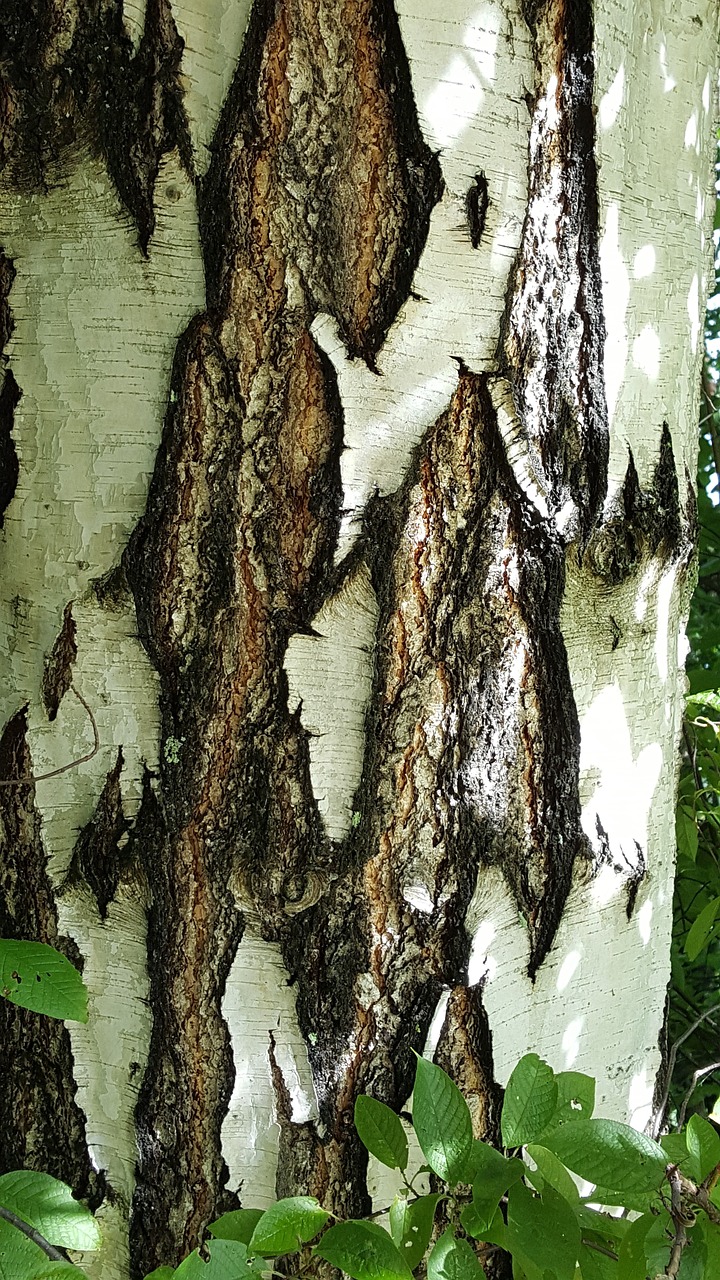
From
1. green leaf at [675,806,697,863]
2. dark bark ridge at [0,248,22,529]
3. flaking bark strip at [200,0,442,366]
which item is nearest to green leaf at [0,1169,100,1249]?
dark bark ridge at [0,248,22,529]

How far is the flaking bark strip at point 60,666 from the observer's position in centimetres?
69

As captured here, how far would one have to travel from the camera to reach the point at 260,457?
647 millimetres

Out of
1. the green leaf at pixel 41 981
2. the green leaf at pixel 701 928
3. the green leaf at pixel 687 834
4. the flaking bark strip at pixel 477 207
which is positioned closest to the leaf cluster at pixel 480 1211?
the green leaf at pixel 41 981

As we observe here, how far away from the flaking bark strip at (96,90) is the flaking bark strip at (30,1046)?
367 millimetres

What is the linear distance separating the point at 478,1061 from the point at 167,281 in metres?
0.55

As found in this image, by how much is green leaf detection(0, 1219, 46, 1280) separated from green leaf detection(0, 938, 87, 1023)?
0.38 feet

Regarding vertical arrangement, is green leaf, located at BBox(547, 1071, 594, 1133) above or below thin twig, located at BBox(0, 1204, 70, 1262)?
above

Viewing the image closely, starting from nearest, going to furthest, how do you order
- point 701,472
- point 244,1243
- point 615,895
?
point 244,1243
point 615,895
point 701,472

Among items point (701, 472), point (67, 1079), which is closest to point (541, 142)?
point (67, 1079)

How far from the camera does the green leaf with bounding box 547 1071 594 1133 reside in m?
0.66

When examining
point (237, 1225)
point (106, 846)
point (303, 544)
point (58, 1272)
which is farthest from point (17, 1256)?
point (303, 544)

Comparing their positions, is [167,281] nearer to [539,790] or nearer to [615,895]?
[539,790]

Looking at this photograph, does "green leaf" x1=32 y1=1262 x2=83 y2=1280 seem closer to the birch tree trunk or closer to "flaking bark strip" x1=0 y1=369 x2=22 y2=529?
the birch tree trunk

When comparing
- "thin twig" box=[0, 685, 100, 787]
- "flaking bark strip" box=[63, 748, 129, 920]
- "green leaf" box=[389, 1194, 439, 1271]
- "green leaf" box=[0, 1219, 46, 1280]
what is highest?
"thin twig" box=[0, 685, 100, 787]
